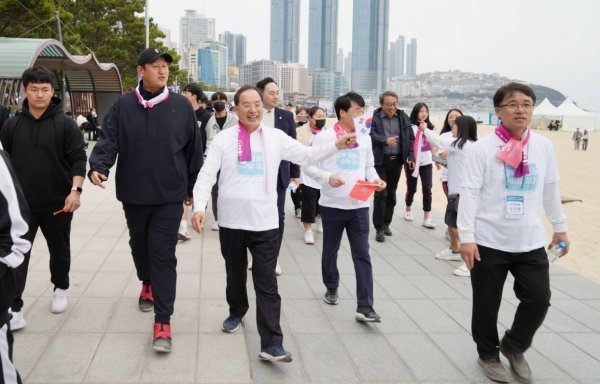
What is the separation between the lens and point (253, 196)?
11.4ft

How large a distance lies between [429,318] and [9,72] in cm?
1227

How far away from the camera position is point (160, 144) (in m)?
3.61

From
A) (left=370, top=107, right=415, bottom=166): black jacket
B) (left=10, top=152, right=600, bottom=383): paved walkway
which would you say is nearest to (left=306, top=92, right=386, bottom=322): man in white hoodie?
(left=10, top=152, right=600, bottom=383): paved walkway

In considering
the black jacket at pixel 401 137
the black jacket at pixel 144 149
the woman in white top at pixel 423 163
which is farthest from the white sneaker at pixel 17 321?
the woman in white top at pixel 423 163

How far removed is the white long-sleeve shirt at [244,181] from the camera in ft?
11.4

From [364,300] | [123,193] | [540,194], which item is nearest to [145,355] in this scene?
[123,193]

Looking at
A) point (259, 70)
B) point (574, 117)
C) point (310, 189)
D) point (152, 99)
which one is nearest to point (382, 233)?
point (310, 189)

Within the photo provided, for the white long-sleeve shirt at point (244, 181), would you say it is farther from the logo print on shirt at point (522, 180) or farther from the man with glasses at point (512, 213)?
the logo print on shirt at point (522, 180)

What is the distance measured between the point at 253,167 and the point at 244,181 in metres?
0.11

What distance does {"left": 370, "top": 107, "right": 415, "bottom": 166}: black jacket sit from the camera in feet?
23.8

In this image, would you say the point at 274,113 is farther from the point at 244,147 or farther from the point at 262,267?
the point at 262,267

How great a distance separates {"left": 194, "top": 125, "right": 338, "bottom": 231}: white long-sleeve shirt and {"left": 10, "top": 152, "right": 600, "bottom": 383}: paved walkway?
3.10ft

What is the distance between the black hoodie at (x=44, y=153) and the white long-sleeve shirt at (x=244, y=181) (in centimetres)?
110

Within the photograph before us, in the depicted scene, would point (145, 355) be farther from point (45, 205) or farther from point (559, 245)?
point (559, 245)
